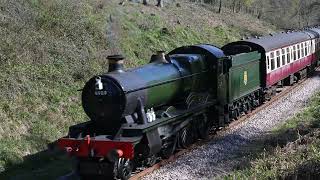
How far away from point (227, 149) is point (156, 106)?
2.74 metres

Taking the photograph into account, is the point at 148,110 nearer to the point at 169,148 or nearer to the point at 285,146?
the point at 169,148

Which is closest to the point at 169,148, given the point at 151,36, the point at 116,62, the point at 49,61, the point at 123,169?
the point at 123,169

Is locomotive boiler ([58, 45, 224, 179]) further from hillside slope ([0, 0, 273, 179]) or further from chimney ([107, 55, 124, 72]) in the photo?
hillside slope ([0, 0, 273, 179])

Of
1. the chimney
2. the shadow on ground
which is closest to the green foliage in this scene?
the shadow on ground

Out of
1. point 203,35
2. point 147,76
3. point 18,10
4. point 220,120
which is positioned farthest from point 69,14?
point 203,35

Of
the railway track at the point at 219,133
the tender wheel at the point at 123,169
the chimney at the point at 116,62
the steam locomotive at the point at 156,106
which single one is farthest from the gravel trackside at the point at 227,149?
the chimney at the point at 116,62

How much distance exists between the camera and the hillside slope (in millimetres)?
13641

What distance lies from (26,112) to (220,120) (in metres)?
6.50

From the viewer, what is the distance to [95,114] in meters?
11.1

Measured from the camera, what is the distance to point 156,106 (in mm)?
12461

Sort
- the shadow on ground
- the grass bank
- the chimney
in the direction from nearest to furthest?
the shadow on ground → the grass bank → the chimney

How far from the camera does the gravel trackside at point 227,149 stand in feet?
37.5

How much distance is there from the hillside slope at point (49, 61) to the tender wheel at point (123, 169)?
87.2 inches

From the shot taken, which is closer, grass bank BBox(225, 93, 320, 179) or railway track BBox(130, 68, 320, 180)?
grass bank BBox(225, 93, 320, 179)
